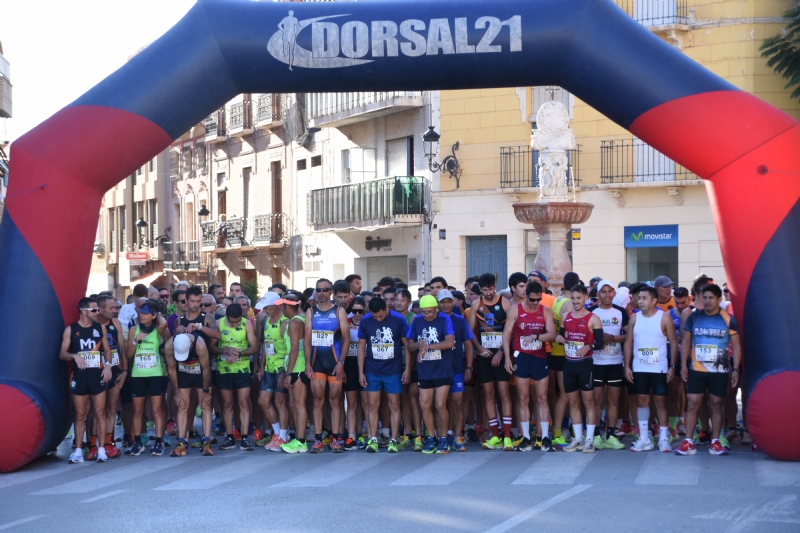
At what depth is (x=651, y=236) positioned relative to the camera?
85.8ft

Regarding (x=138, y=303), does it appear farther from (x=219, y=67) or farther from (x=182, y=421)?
(x=219, y=67)

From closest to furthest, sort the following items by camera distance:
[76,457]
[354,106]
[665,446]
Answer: [665,446] → [76,457] → [354,106]

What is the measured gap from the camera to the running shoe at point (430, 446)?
11.5m

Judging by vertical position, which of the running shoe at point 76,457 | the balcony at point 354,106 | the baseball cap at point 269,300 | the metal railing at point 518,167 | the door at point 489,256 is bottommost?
the running shoe at point 76,457

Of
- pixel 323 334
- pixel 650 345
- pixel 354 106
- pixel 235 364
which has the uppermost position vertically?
pixel 354 106

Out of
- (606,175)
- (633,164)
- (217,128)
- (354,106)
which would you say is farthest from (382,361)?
(217,128)

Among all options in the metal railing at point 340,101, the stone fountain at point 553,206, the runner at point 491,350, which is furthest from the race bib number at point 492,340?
the metal railing at point 340,101

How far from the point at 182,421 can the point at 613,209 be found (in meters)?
16.8

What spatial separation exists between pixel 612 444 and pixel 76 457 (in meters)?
5.74

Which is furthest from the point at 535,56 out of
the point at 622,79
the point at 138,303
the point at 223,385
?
the point at 138,303

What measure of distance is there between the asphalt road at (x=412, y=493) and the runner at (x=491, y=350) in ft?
1.60

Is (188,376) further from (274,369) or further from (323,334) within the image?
(323,334)

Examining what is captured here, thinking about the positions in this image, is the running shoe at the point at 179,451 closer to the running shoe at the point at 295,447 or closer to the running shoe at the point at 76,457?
the running shoe at the point at 76,457

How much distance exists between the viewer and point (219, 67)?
11203mm
